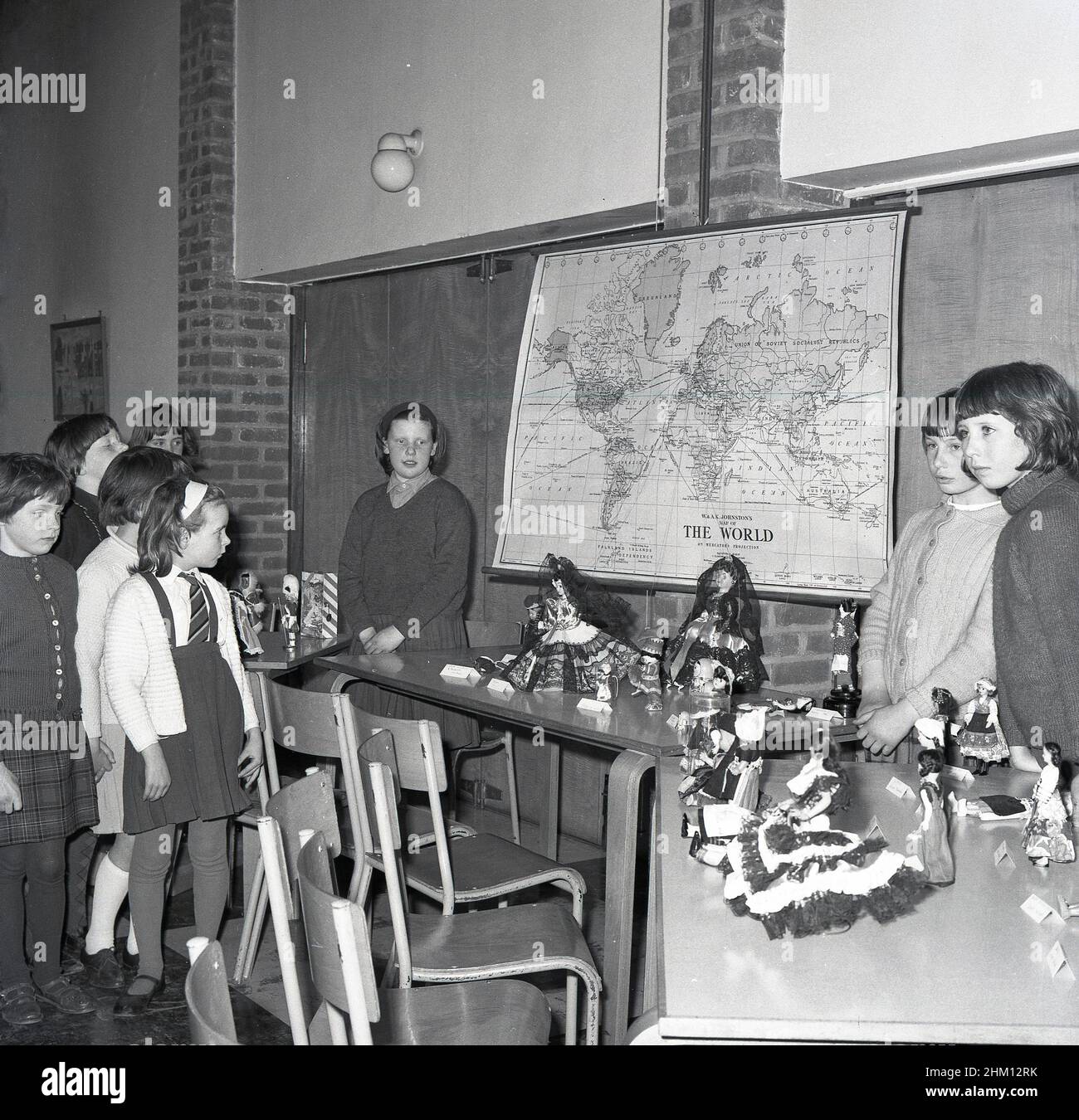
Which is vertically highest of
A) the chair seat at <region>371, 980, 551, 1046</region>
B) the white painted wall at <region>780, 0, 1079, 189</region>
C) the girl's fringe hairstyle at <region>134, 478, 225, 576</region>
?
the white painted wall at <region>780, 0, 1079, 189</region>

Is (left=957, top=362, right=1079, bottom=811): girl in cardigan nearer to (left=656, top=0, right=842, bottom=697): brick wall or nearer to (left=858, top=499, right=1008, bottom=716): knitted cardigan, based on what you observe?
(left=858, top=499, right=1008, bottom=716): knitted cardigan

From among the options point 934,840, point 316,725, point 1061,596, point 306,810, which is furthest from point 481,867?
point 1061,596

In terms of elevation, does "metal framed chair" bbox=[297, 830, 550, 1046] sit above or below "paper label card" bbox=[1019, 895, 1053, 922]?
below

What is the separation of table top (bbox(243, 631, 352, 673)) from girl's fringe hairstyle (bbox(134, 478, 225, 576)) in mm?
759

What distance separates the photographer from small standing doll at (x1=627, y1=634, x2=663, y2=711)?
3.03 m

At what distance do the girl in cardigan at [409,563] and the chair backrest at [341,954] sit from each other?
2.27m

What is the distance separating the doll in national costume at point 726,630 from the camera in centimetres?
310

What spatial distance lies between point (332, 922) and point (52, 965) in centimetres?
192

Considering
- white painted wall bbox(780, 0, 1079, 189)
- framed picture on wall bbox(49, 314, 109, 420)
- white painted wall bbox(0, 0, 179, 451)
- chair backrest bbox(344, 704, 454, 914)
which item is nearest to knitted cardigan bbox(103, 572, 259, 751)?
chair backrest bbox(344, 704, 454, 914)

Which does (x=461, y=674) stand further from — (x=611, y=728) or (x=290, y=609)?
(x=290, y=609)

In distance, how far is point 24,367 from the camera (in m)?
8.24

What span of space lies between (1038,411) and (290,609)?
274cm
